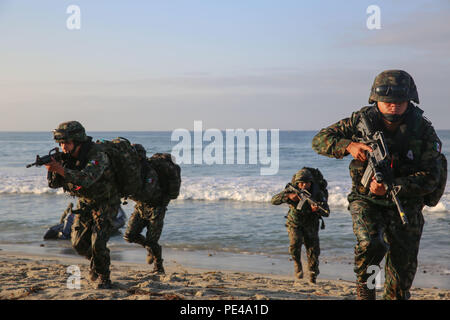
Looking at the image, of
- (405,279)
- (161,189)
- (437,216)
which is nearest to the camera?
(405,279)

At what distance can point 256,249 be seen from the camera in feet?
37.1

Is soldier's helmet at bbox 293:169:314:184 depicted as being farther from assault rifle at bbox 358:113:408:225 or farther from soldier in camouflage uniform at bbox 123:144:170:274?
assault rifle at bbox 358:113:408:225

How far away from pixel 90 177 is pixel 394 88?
11.5 ft

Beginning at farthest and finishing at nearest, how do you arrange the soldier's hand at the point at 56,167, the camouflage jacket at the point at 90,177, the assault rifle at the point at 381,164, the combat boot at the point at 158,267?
the combat boot at the point at 158,267
the camouflage jacket at the point at 90,177
the soldier's hand at the point at 56,167
the assault rifle at the point at 381,164

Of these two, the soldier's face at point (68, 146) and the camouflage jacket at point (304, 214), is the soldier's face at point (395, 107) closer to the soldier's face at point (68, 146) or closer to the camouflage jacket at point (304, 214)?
the camouflage jacket at point (304, 214)

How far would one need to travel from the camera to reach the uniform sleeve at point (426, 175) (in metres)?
4.38

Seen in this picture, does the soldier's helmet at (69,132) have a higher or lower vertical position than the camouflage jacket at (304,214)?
higher

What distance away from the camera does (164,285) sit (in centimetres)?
683

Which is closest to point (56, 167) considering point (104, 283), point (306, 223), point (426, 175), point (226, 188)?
point (104, 283)

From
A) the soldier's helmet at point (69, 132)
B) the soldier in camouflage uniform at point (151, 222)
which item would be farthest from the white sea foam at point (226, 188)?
the soldier's helmet at point (69, 132)

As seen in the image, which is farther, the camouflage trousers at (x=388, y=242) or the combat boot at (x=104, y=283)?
the combat boot at (x=104, y=283)
